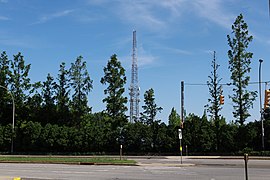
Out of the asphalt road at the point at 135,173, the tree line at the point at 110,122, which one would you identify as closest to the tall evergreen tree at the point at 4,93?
the tree line at the point at 110,122

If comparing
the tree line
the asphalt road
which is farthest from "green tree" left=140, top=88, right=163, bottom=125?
the asphalt road

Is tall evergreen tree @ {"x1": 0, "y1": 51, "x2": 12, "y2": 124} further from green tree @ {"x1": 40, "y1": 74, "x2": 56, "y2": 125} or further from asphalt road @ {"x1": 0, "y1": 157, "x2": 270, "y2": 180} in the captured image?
asphalt road @ {"x1": 0, "y1": 157, "x2": 270, "y2": 180}

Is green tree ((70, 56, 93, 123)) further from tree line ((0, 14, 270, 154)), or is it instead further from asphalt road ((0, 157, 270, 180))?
asphalt road ((0, 157, 270, 180))

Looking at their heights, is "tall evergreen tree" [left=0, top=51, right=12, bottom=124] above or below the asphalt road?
above

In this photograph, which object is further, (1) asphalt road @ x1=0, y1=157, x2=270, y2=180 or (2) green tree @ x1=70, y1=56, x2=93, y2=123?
(2) green tree @ x1=70, y1=56, x2=93, y2=123

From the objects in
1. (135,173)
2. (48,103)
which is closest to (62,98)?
(48,103)

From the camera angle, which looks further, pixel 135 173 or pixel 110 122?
pixel 110 122

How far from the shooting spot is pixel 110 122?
5147cm

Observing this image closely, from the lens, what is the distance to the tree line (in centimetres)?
4538

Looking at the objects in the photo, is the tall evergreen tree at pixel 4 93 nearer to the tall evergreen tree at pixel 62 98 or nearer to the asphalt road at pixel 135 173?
the tall evergreen tree at pixel 62 98

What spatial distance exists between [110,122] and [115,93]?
3702 mm

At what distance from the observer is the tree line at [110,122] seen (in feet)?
149

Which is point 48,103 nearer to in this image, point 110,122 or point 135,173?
point 110,122

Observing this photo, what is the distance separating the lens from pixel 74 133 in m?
50.0
